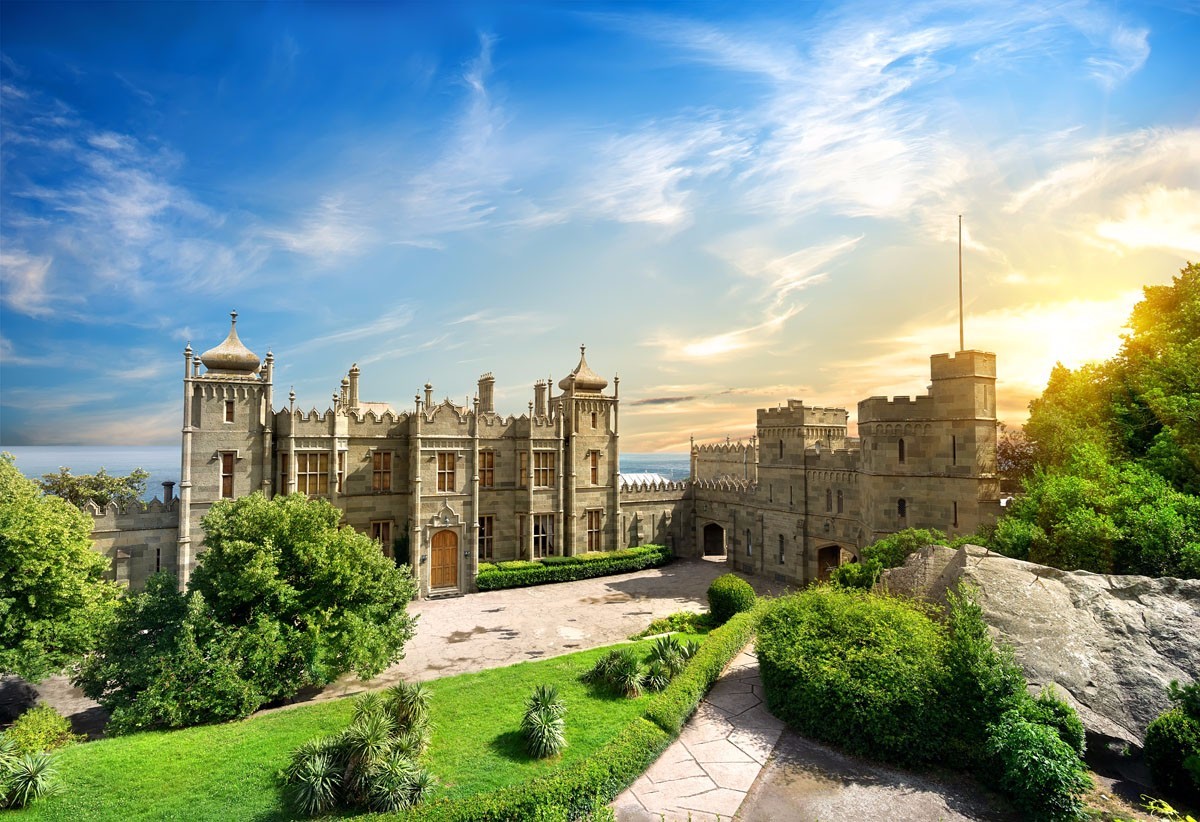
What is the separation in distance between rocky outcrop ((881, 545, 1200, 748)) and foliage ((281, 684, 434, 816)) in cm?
1515

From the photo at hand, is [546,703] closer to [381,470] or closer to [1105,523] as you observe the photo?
[1105,523]

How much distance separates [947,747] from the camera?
14.7m

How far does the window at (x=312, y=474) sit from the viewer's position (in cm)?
3366

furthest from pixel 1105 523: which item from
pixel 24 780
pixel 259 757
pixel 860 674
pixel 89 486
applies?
pixel 89 486

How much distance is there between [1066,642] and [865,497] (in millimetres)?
14534

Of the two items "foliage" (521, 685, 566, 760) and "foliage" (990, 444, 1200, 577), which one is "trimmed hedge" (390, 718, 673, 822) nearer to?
"foliage" (521, 685, 566, 760)

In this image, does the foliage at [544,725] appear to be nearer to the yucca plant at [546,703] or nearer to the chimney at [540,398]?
the yucca plant at [546,703]

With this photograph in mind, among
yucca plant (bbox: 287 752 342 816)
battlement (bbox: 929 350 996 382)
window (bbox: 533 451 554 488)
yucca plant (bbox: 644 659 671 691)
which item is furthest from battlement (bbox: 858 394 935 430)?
yucca plant (bbox: 287 752 342 816)

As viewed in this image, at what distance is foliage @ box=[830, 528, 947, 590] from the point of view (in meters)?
23.7

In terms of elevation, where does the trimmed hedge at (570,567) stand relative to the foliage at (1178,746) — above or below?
below

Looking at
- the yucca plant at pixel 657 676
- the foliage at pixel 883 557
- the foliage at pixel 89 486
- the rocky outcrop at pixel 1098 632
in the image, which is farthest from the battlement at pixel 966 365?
the foliage at pixel 89 486

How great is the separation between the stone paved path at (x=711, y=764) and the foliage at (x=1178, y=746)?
26.9ft

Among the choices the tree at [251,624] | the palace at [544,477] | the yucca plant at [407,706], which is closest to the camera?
the yucca plant at [407,706]

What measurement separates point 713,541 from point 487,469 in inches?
832
